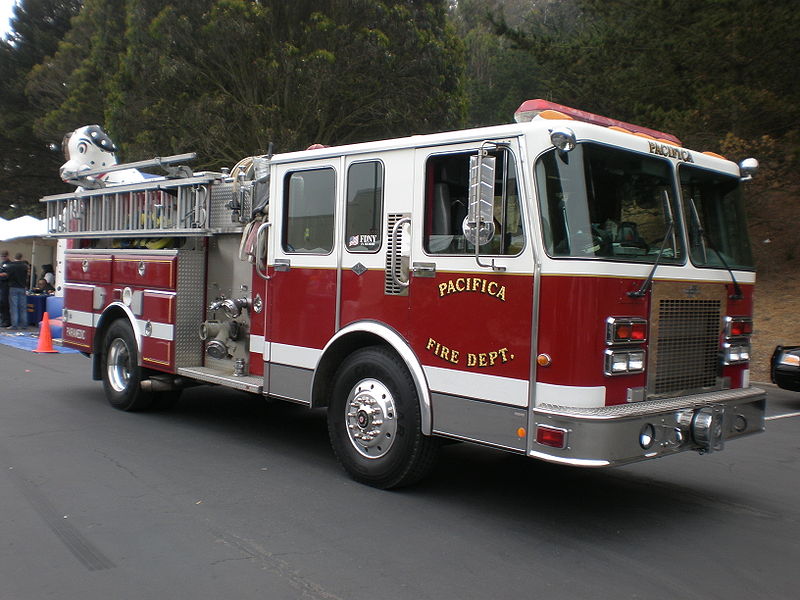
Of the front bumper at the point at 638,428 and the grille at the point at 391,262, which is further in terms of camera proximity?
the grille at the point at 391,262

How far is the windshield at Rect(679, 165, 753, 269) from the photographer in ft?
18.1

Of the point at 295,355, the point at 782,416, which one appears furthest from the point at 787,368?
the point at 295,355

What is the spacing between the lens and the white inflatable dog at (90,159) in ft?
32.9

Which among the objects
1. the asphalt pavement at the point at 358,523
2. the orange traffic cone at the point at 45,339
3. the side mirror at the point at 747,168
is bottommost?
the asphalt pavement at the point at 358,523

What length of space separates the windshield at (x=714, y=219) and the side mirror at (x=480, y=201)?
1586mm

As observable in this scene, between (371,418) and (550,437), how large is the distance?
5.02ft

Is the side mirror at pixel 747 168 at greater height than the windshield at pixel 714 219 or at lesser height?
greater

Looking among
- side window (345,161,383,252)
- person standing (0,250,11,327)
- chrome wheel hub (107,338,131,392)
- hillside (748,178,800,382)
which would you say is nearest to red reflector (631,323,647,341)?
side window (345,161,383,252)

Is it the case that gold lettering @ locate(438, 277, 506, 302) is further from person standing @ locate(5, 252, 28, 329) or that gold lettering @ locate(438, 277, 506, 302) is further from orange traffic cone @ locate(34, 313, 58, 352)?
person standing @ locate(5, 252, 28, 329)

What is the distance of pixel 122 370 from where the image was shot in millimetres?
8750

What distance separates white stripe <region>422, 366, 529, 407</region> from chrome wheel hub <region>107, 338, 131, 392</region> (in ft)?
15.1

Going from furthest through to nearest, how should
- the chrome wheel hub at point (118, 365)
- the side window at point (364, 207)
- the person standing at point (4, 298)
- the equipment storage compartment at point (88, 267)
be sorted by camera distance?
the person standing at point (4, 298) < the equipment storage compartment at point (88, 267) < the chrome wheel hub at point (118, 365) < the side window at point (364, 207)

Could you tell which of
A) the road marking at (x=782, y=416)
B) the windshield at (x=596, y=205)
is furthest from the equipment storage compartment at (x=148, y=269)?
the road marking at (x=782, y=416)

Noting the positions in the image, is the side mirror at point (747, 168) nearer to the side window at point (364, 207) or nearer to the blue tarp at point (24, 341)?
the side window at point (364, 207)
